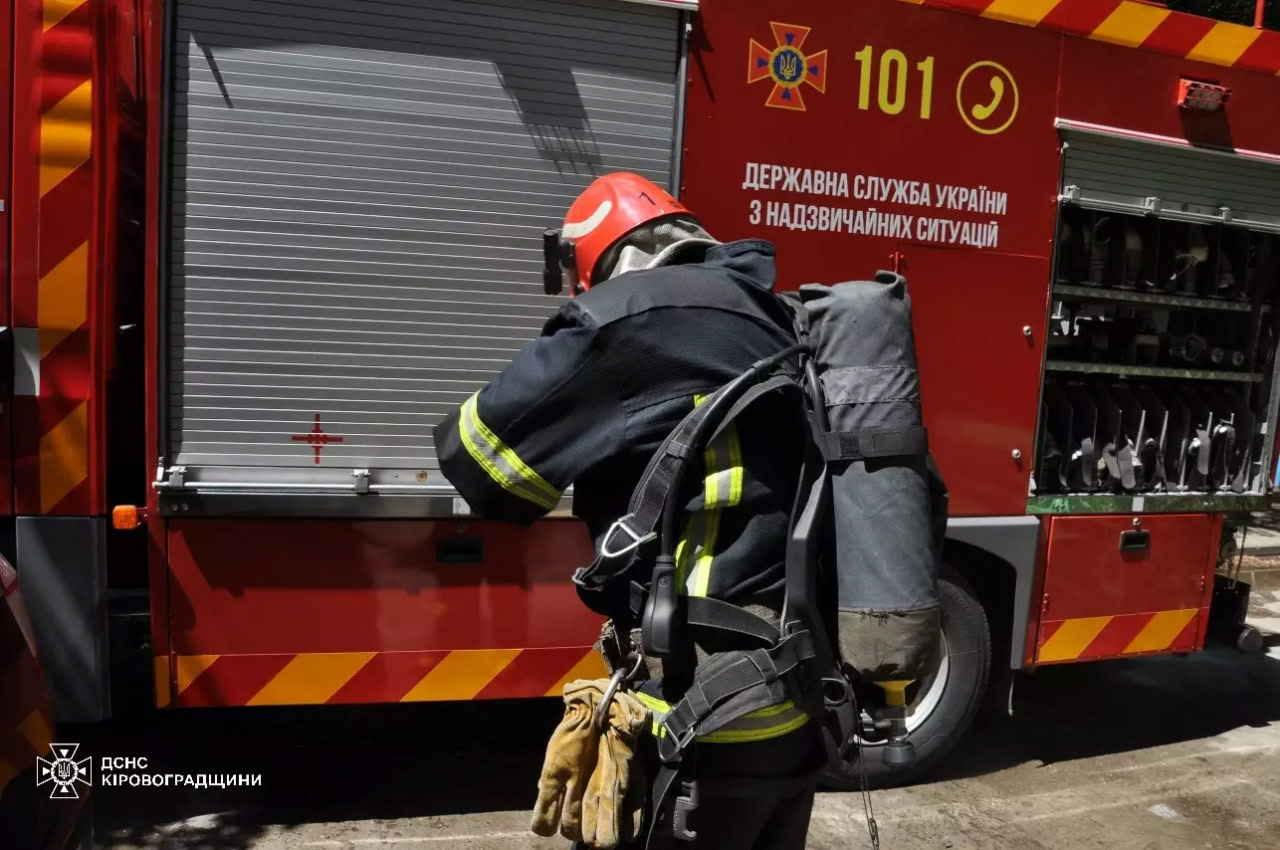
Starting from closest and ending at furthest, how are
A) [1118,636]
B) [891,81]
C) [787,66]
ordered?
[787,66]
[891,81]
[1118,636]

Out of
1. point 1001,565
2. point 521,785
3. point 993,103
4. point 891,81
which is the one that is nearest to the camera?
point 891,81

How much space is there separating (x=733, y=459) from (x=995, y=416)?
244cm

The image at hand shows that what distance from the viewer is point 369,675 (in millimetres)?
3270

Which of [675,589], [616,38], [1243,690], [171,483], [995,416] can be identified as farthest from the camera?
[1243,690]

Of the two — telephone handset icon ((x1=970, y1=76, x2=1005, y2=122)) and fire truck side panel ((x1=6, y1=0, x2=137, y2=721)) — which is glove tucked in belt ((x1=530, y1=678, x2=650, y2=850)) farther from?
telephone handset icon ((x1=970, y1=76, x2=1005, y2=122))

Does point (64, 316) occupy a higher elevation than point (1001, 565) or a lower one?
higher

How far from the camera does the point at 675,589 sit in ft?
5.76

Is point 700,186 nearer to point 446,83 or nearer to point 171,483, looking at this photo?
point 446,83

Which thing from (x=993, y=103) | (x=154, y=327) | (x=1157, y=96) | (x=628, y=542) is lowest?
(x=628, y=542)

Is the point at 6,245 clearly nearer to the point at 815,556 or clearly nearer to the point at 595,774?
the point at 595,774

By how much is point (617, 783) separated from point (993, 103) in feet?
10.1

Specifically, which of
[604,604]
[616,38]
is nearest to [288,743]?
[604,604]

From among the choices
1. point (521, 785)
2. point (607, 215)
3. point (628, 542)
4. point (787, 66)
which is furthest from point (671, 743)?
point (787, 66)

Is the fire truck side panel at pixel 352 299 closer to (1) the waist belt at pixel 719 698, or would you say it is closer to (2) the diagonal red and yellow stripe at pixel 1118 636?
(1) the waist belt at pixel 719 698
